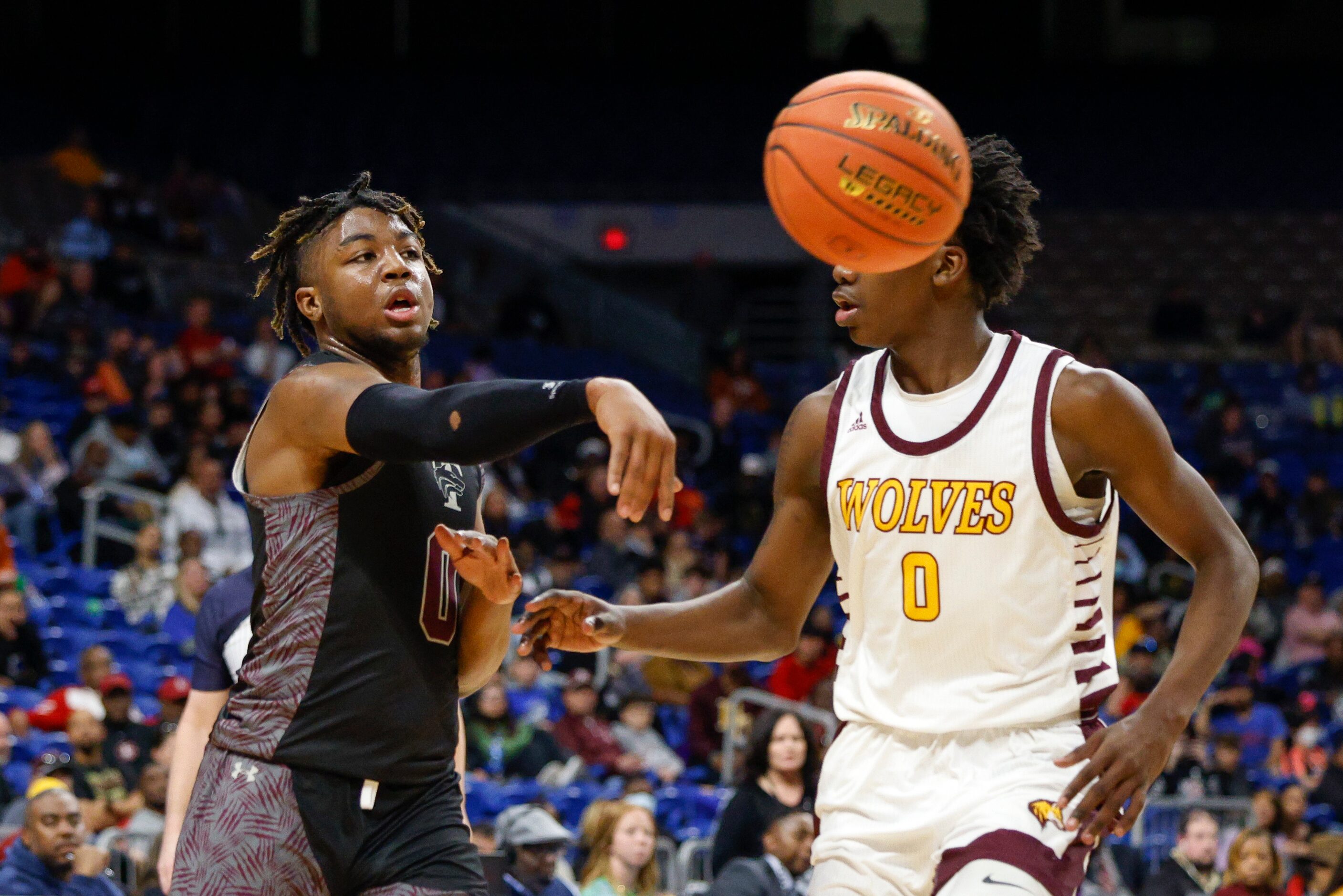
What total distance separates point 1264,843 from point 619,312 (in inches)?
497

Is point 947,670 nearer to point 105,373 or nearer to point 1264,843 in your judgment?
point 1264,843

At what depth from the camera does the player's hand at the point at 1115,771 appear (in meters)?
3.16

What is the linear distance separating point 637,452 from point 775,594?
122cm

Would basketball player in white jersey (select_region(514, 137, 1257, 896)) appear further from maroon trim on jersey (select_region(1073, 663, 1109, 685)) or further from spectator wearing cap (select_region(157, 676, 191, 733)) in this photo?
spectator wearing cap (select_region(157, 676, 191, 733))

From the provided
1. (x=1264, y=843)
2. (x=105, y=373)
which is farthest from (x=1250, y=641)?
(x=105, y=373)

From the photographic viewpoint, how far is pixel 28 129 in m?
19.0

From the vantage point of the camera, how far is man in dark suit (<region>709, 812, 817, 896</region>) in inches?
261

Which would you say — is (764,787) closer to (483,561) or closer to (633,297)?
(483,561)

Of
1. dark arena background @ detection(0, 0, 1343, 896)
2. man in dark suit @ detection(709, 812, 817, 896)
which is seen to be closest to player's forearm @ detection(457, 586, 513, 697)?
man in dark suit @ detection(709, 812, 817, 896)

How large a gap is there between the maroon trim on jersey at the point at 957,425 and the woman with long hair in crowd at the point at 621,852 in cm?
473

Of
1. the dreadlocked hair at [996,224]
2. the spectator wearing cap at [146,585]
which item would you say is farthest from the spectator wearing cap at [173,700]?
A: the dreadlocked hair at [996,224]

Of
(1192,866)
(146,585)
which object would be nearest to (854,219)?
(1192,866)

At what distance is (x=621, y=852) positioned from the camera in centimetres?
789

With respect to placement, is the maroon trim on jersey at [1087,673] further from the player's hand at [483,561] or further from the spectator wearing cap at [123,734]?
the spectator wearing cap at [123,734]
